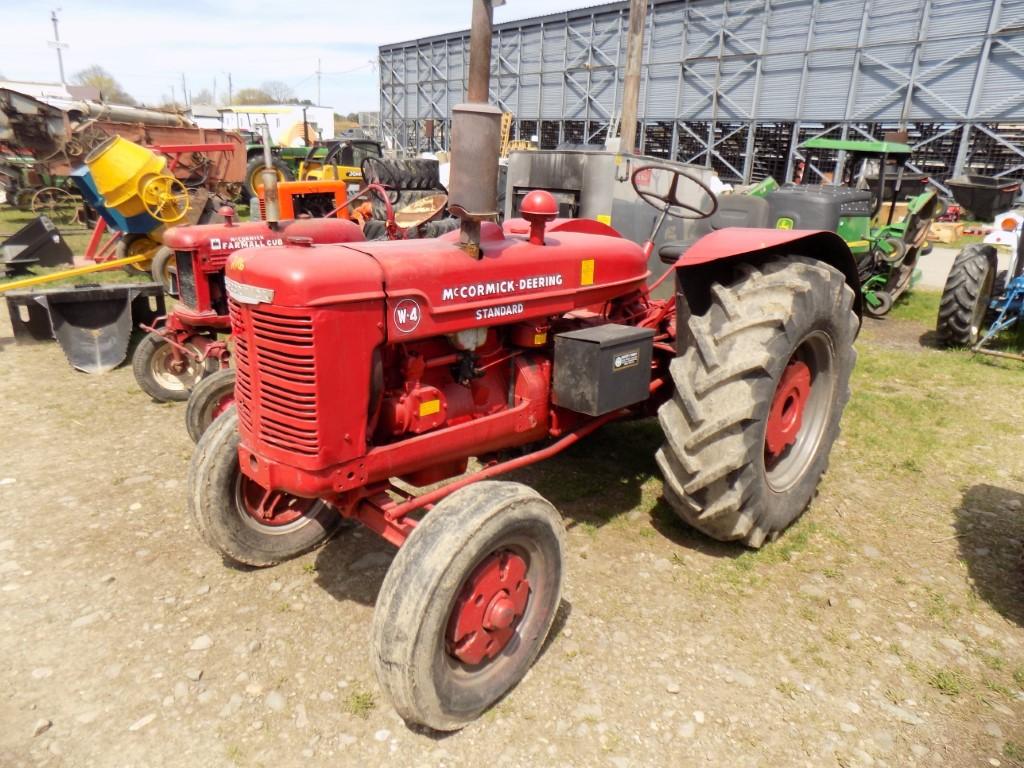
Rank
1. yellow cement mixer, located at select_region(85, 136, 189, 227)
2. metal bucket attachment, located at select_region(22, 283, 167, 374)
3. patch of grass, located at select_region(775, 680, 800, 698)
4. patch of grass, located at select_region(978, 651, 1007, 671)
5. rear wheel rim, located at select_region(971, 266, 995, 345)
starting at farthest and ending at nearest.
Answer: yellow cement mixer, located at select_region(85, 136, 189, 227) → rear wheel rim, located at select_region(971, 266, 995, 345) → metal bucket attachment, located at select_region(22, 283, 167, 374) → patch of grass, located at select_region(978, 651, 1007, 671) → patch of grass, located at select_region(775, 680, 800, 698)

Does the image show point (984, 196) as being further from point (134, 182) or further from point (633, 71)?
point (134, 182)

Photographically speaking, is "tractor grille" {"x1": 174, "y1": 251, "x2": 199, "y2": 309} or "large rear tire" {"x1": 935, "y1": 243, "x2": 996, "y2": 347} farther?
"large rear tire" {"x1": 935, "y1": 243, "x2": 996, "y2": 347}

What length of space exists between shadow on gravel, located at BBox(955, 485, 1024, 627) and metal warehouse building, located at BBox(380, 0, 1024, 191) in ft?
48.3

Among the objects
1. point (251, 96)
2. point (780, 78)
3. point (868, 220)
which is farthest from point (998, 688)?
point (251, 96)

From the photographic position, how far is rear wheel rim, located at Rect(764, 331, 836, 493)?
10.7 ft

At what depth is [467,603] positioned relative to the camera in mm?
2166

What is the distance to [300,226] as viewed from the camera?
5.06 meters

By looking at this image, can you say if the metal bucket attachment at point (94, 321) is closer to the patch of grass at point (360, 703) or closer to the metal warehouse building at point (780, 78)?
the patch of grass at point (360, 703)

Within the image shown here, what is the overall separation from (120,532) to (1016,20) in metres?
19.9

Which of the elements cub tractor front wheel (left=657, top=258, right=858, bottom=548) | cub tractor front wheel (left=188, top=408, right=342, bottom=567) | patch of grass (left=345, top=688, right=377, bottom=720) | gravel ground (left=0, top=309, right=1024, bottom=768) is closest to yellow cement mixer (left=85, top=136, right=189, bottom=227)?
gravel ground (left=0, top=309, right=1024, bottom=768)

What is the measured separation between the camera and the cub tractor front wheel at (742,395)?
107 inches

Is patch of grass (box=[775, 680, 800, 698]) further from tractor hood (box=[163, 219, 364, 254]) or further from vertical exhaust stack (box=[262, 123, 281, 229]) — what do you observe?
tractor hood (box=[163, 219, 364, 254])

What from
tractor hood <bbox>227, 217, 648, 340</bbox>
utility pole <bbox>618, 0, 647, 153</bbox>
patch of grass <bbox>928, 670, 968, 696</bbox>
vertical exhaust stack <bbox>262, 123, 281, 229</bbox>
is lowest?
patch of grass <bbox>928, 670, 968, 696</bbox>

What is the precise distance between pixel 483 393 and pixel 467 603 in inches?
34.8
